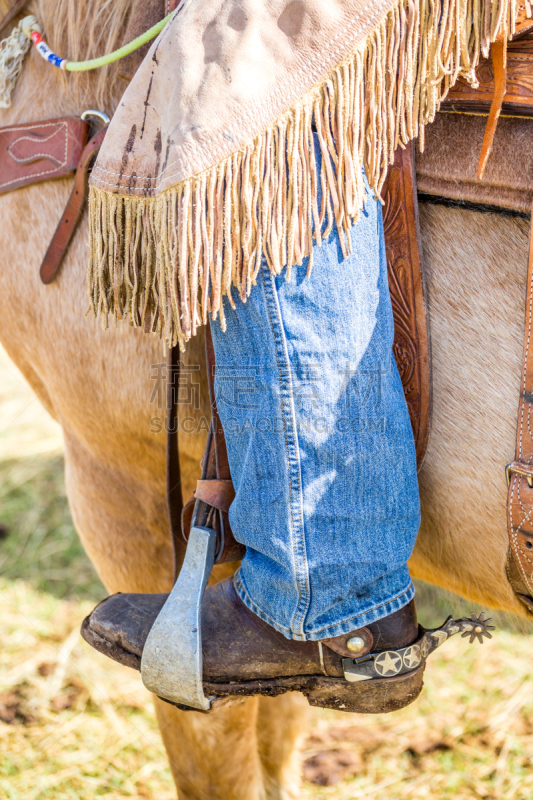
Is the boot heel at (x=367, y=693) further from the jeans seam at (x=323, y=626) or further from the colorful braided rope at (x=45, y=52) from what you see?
the colorful braided rope at (x=45, y=52)

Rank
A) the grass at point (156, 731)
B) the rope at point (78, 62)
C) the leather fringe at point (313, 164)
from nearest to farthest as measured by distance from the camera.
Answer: the leather fringe at point (313, 164)
the rope at point (78, 62)
the grass at point (156, 731)

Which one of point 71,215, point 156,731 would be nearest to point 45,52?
point 71,215

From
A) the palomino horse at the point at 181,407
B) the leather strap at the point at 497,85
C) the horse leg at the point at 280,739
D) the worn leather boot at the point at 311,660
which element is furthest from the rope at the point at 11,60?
the horse leg at the point at 280,739

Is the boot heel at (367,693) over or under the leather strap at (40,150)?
under

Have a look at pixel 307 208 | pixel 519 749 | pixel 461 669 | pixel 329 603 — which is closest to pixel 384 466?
pixel 329 603

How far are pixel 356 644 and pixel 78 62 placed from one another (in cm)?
109

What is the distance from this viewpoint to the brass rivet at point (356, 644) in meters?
0.91

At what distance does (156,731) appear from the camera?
2.14 meters

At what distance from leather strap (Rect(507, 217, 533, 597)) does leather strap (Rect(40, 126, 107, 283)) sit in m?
0.77

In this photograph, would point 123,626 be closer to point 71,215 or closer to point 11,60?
point 71,215

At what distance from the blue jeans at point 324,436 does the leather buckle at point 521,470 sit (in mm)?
129

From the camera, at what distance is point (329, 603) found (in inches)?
34.9

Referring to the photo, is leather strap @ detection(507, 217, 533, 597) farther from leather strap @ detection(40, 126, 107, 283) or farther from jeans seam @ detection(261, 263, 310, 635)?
leather strap @ detection(40, 126, 107, 283)

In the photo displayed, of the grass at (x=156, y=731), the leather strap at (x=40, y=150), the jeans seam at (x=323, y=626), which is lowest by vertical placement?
the grass at (x=156, y=731)
